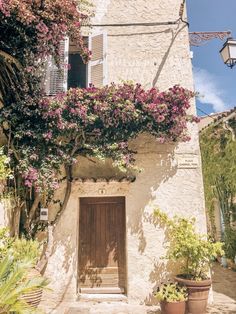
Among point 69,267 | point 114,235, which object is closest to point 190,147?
point 114,235

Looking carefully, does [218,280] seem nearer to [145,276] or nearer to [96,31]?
[145,276]

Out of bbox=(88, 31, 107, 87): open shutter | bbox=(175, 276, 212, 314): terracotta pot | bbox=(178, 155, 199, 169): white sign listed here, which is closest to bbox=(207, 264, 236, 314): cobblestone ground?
bbox=(175, 276, 212, 314): terracotta pot

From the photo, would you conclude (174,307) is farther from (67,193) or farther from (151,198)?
(67,193)

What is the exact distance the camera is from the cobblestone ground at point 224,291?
22.0 feet

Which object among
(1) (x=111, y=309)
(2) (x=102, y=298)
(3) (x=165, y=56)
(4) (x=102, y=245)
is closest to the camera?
(1) (x=111, y=309)

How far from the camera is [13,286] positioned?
185 inches

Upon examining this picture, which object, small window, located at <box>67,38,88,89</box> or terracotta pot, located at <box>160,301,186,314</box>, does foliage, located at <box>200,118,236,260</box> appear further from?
small window, located at <box>67,38,88,89</box>

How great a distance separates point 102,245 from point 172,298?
8.09 ft

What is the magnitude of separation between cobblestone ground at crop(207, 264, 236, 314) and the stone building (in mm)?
1446

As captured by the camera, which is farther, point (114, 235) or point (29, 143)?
point (114, 235)

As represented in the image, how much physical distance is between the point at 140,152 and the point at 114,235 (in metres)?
2.47

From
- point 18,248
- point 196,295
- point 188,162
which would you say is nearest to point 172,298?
point 196,295

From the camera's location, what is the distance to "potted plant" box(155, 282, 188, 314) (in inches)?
239

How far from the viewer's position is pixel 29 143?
269 inches
